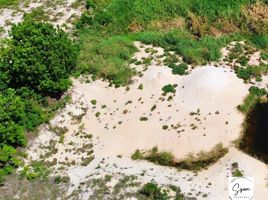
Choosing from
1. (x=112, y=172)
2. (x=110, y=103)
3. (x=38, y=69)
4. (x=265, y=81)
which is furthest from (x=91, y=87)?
(x=265, y=81)

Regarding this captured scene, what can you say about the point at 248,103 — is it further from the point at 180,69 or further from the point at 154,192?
the point at 154,192

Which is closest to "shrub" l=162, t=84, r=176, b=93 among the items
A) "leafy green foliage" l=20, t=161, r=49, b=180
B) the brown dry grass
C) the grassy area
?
the brown dry grass

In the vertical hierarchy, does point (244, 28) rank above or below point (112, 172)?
above

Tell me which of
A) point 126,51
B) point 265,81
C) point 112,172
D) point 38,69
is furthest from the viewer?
point 126,51

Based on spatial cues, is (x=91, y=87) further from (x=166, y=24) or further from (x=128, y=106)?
(x=166, y=24)

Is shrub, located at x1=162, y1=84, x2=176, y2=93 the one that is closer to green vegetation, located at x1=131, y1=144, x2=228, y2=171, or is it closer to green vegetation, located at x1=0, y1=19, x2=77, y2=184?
green vegetation, located at x1=131, y1=144, x2=228, y2=171

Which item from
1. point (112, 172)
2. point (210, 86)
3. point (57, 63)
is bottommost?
point (112, 172)

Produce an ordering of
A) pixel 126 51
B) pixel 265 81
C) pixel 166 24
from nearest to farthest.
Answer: pixel 265 81 < pixel 126 51 < pixel 166 24
